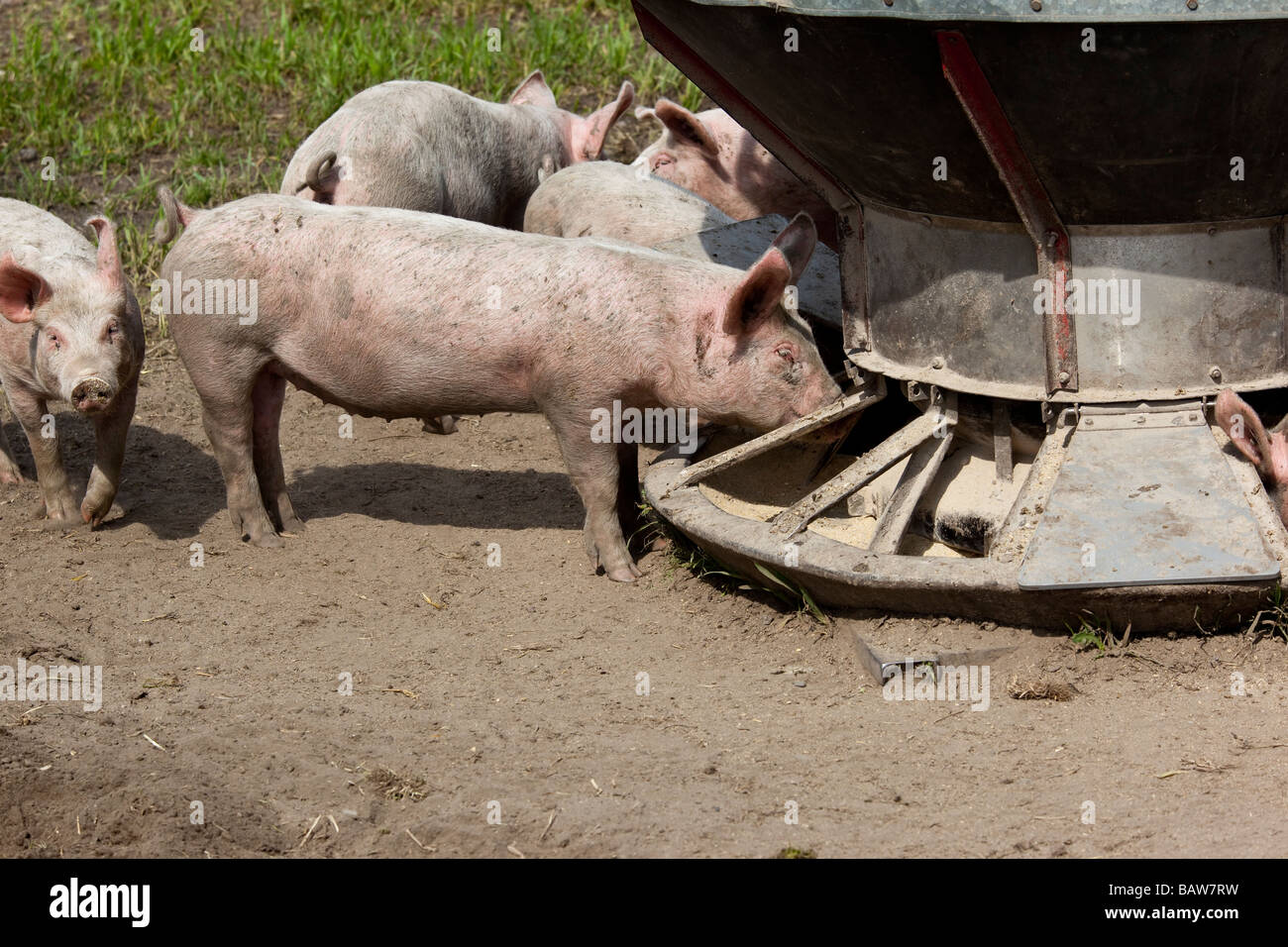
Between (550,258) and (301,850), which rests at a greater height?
(550,258)

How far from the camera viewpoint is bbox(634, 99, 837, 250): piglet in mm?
7027

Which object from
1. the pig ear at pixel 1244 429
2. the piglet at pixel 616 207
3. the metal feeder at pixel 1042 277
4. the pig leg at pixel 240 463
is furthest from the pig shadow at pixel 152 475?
the pig ear at pixel 1244 429

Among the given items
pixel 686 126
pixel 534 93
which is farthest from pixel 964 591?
pixel 534 93

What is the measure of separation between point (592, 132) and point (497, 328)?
3.23 metres

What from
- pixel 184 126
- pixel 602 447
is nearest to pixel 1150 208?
pixel 602 447

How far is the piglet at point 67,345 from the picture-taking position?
18.2ft

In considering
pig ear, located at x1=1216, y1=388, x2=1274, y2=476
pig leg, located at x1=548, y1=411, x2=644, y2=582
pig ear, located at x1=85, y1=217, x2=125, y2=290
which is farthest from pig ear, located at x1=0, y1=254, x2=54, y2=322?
pig ear, located at x1=1216, y1=388, x2=1274, y2=476

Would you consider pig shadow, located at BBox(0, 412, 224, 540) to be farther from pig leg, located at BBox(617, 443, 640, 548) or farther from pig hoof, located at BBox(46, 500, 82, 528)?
pig leg, located at BBox(617, 443, 640, 548)

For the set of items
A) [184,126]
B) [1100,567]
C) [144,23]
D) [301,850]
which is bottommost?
[301,850]

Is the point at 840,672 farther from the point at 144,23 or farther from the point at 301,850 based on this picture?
the point at 144,23

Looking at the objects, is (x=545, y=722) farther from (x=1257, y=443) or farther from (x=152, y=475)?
(x=152, y=475)

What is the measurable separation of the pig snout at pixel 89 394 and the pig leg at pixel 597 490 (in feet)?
5.30

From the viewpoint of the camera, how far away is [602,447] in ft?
17.1

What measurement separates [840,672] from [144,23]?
25.0 feet
